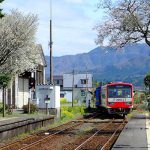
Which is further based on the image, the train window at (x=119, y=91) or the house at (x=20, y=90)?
the house at (x=20, y=90)

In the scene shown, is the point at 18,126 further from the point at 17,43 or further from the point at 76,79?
the point at 76,79

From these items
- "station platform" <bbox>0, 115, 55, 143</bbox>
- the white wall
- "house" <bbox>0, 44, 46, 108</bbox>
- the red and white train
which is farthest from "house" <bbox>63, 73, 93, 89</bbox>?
"station platform" <bbox>0, 115, 55, 143</bbox>

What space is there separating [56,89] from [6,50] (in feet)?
19.3

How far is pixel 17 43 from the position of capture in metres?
39.8

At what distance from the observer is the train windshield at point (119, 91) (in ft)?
140

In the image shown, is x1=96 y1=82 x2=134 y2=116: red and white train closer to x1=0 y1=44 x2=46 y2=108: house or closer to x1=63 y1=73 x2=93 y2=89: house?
x1=0 y1=44 x2=46 y2=108: house

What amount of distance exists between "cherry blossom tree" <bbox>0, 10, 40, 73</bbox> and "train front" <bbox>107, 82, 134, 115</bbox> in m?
7.42

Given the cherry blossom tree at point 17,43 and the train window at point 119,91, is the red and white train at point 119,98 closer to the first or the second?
the train window at point 119,91

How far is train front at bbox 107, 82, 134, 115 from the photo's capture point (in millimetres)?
42281

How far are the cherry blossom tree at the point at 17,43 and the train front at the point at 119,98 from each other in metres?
7.42

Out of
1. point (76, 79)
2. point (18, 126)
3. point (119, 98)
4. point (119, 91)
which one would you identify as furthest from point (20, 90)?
point (76, 79)

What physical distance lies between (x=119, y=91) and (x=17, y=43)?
993 centimetres

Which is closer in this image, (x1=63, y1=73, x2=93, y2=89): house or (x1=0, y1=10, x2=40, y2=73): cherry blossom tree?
(x1=0, y1=10, x2=40, y2=73): cherry blossom tree

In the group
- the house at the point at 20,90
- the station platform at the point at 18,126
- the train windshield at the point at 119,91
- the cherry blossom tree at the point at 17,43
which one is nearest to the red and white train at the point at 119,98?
the train windshield at the point at 119,91
